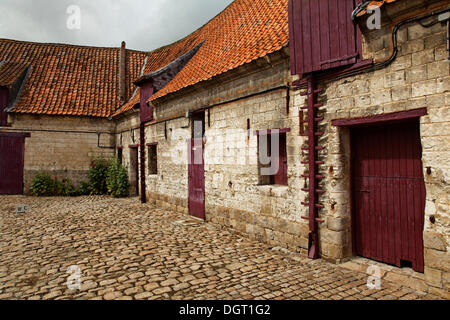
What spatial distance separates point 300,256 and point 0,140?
1507cm

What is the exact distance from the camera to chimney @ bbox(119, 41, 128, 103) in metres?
16.3

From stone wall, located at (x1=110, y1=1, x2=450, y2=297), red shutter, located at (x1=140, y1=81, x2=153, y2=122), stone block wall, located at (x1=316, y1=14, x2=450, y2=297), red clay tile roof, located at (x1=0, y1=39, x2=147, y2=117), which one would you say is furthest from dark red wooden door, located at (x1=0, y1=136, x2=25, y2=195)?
stone block wall, located at (x1=316, y1=14, x2=450, y2=297)

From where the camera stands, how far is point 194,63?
10.6 meters

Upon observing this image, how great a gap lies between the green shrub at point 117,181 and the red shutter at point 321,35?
10.5 m

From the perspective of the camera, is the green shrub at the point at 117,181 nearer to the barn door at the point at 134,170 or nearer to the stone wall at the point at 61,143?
A: the barn door at the point at 134,170

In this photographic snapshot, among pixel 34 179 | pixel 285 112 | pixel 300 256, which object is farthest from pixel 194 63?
Answer: pixel 34 179

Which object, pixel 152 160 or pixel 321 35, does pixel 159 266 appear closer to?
pixel 321 35

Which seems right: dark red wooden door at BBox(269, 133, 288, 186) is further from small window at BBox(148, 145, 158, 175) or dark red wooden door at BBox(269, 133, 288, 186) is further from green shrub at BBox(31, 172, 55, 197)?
green shrub at BBox(31, 172, 55, 197)

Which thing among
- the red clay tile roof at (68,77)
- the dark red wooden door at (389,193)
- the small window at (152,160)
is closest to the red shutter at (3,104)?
the red clay tile roof at (68,77)

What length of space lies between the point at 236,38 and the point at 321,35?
4.25 metres

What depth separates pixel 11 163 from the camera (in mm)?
14539

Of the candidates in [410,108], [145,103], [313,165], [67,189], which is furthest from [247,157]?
[67,189]

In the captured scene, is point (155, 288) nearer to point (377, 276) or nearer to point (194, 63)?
point (377, 276)

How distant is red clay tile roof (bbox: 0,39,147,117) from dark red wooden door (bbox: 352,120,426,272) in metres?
13.4
